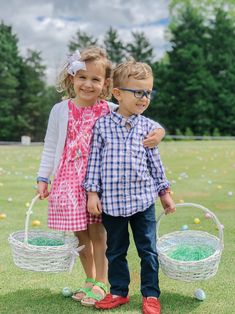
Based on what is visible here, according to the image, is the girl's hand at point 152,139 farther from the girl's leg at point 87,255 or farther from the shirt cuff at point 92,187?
the girl's leg at point 87,255

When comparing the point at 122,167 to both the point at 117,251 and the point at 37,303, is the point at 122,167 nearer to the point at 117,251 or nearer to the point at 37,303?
the point at 117,251

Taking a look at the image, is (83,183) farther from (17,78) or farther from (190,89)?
(17,78)

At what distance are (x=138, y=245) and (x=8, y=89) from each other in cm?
4403

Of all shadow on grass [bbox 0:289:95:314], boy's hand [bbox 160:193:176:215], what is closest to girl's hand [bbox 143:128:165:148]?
boy's hand [bbox 160:193:176:215]

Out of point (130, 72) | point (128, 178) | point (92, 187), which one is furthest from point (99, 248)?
point (130, 72)

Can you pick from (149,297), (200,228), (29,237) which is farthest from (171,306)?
(200,228)

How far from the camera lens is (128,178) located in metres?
3.58

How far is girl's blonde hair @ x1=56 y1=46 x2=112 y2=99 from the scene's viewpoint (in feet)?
12.5

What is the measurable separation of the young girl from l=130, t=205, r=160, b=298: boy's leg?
333mm

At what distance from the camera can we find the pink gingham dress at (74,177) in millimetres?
3721

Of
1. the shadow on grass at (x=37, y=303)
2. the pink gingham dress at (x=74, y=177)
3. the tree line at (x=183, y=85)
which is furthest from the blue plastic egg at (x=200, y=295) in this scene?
the tree line at (x=183, y=85)

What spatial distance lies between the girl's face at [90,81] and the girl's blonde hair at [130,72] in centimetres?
15

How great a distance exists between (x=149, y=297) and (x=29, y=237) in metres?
1.13

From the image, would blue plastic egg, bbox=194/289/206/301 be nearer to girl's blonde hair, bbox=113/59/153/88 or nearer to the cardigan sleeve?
the cardigan sleeve
